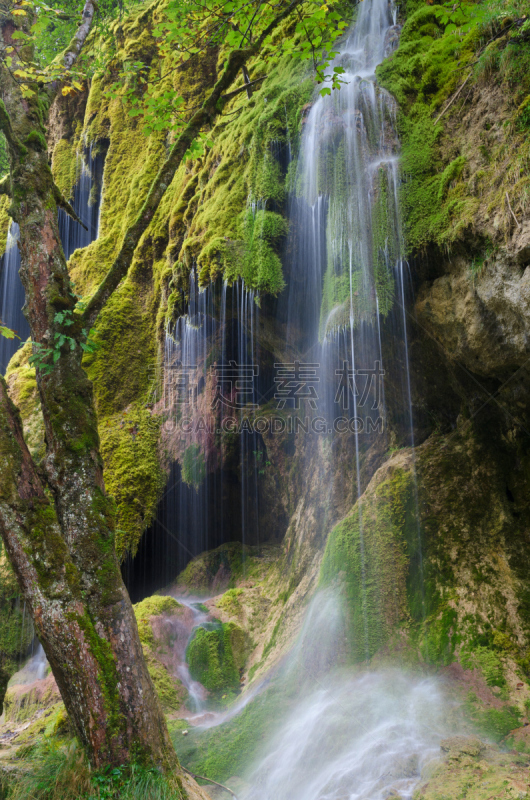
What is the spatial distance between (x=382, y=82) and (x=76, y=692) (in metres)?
7.72

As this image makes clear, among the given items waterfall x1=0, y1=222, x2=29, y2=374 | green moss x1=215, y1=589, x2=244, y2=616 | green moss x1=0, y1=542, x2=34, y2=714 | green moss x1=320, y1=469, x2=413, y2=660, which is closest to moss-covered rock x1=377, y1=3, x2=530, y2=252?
green moss x1=320, y1=469, x2=413, y2=660

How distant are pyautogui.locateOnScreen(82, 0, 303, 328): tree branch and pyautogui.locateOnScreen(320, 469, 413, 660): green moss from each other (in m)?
4.27

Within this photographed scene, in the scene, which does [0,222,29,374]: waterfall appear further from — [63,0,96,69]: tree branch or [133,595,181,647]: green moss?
[63,0,96,69]: tree branch

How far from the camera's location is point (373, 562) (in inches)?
246

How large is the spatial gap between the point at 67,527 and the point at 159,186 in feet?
9.64

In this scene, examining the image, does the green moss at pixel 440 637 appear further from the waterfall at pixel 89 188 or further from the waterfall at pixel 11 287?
the waterfall at pixel 11 287

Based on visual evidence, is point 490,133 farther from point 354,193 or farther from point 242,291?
point 242,291

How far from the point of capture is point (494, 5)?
544 cm

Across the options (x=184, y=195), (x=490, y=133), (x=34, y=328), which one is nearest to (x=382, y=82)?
(x=490, y=133)

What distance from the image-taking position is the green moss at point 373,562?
230 inches

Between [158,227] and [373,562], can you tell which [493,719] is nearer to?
[373,562]

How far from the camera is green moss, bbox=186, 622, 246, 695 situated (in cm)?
729

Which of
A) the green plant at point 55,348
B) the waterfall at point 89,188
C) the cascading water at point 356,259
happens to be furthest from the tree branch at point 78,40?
the waterfall at point 89,188

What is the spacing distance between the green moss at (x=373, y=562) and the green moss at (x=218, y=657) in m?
1.97
